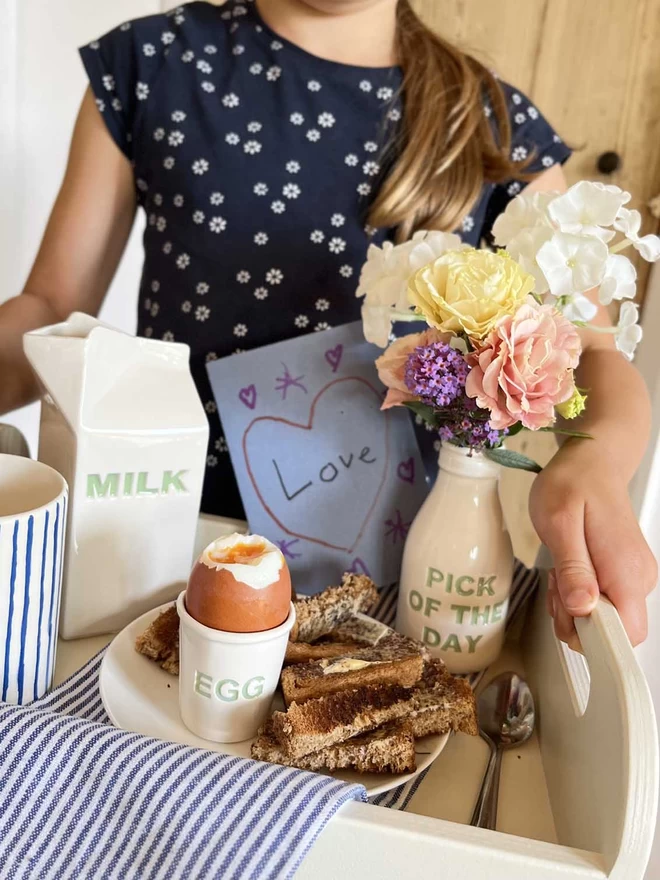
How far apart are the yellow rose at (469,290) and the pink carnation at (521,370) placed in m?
0.01

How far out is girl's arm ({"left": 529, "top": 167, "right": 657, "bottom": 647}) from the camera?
44cm

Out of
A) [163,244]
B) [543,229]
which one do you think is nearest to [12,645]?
[543,229]

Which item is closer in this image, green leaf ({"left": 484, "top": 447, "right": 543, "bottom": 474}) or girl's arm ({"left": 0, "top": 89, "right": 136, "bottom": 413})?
green leaf ({"left": 484, "top": 447, "right": 543, "bottom": 474})

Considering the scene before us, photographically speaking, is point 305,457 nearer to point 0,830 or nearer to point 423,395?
point 423,395

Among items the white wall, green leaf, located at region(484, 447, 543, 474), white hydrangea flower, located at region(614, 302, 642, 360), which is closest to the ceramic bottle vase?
green leaf, located at region(484, 447, 543, 474)

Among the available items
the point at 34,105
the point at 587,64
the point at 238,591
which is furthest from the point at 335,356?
the point at 587,64

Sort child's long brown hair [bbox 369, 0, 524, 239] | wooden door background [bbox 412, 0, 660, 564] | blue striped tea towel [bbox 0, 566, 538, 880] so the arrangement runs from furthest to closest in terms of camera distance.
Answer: wooden door background [bbox 412, 0, 660, 564] < child's long brown hair [bbox 369, 0, 524, 239] < blue striped tea towel [bbox 0, 566, 538, 880]

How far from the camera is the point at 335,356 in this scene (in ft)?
2.10

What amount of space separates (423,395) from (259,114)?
18.3 inches

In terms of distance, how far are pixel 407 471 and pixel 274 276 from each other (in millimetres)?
272

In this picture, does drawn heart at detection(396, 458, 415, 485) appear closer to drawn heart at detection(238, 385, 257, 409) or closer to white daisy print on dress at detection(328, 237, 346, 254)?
drawn heart at detection(238, 385, 257, 409)

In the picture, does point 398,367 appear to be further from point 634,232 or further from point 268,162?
point 268,162

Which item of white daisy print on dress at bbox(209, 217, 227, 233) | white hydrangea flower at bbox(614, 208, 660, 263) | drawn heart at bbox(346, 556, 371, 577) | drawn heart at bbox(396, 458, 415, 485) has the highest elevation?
white hydrangea flower at bbox(614, 208, 660, 263)

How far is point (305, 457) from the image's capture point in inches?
24.5
